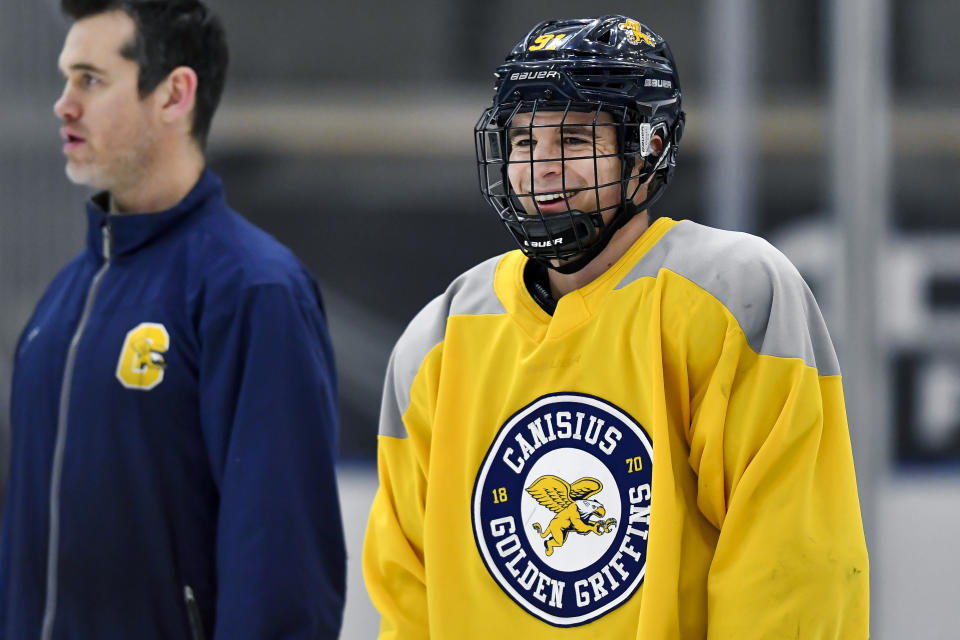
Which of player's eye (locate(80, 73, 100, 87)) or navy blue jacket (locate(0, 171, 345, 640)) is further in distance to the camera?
player's eye (locate(80, 73, 100, 87))

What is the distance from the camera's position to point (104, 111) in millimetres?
1569

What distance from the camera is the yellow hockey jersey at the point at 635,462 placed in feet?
3.43

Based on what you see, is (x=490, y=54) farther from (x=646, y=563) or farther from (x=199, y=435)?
(x=646, y=563)

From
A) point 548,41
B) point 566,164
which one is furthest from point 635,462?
point 548,41

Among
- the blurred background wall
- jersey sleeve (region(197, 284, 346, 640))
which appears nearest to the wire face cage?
jersey sleeve (region(197, 284, 346, 640))

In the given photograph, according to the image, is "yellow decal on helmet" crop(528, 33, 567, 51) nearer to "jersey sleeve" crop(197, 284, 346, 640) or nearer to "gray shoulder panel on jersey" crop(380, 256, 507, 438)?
"gray shoulder panel on jersey" crop(380, 256, 507, 438)

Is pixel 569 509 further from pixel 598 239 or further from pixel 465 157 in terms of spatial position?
pixel 465 157

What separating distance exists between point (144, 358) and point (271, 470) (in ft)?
0.70

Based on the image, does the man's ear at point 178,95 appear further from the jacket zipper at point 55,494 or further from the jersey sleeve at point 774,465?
the jersey sleeve at point 774,465

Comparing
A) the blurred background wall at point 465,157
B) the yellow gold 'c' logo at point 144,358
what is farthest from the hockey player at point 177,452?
the blurred background wall at point 465,157

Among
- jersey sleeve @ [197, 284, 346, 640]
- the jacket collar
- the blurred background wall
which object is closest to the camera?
jersey sleeve @ [197, 284, 346, 640]

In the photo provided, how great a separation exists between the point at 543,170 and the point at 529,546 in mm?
364

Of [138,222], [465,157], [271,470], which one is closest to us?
[271,470]

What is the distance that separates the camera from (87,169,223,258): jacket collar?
1.54 metres
